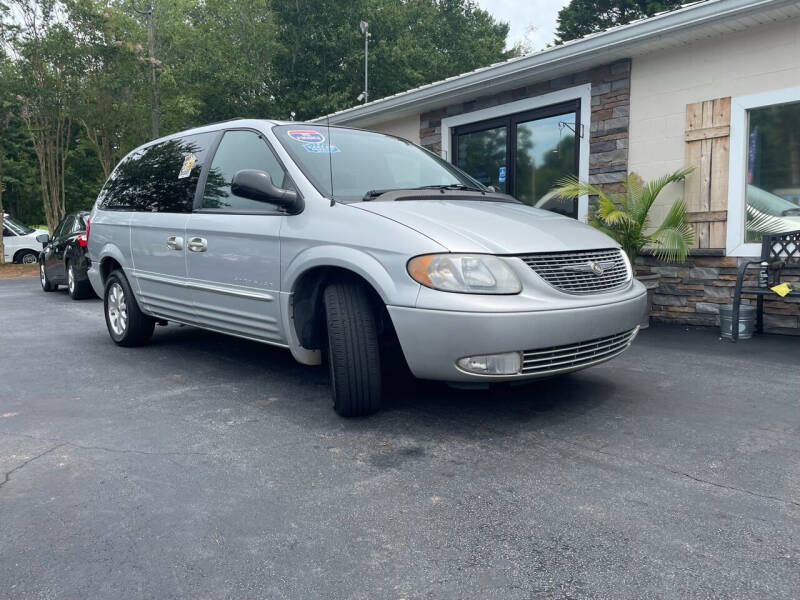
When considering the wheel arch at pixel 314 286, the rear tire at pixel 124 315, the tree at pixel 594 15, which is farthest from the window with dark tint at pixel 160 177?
the tree at pixel 594 15

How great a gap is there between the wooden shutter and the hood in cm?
336

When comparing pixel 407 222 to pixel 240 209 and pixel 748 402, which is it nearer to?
pixel 240 209

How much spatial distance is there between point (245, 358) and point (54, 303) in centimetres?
600

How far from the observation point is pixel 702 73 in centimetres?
645

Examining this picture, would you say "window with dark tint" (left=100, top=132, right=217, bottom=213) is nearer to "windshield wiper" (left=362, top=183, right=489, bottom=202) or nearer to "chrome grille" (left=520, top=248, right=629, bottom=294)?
"windshield wiper" (left=362, top=183, right=489, bottom=202)

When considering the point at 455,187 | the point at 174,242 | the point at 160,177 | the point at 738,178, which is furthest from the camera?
the point at 738,178

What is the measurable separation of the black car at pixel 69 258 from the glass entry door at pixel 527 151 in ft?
19.1

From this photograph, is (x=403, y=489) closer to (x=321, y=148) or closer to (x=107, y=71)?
(x=321, y=148)

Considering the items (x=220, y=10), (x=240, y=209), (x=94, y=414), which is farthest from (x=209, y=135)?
(x=220, y=10)

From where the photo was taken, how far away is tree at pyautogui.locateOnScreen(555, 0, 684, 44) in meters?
25.1

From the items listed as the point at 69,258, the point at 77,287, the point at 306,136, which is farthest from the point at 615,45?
the point at 69,258

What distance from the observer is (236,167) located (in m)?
4.17

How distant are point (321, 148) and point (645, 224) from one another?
417cm

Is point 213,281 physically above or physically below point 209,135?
below
